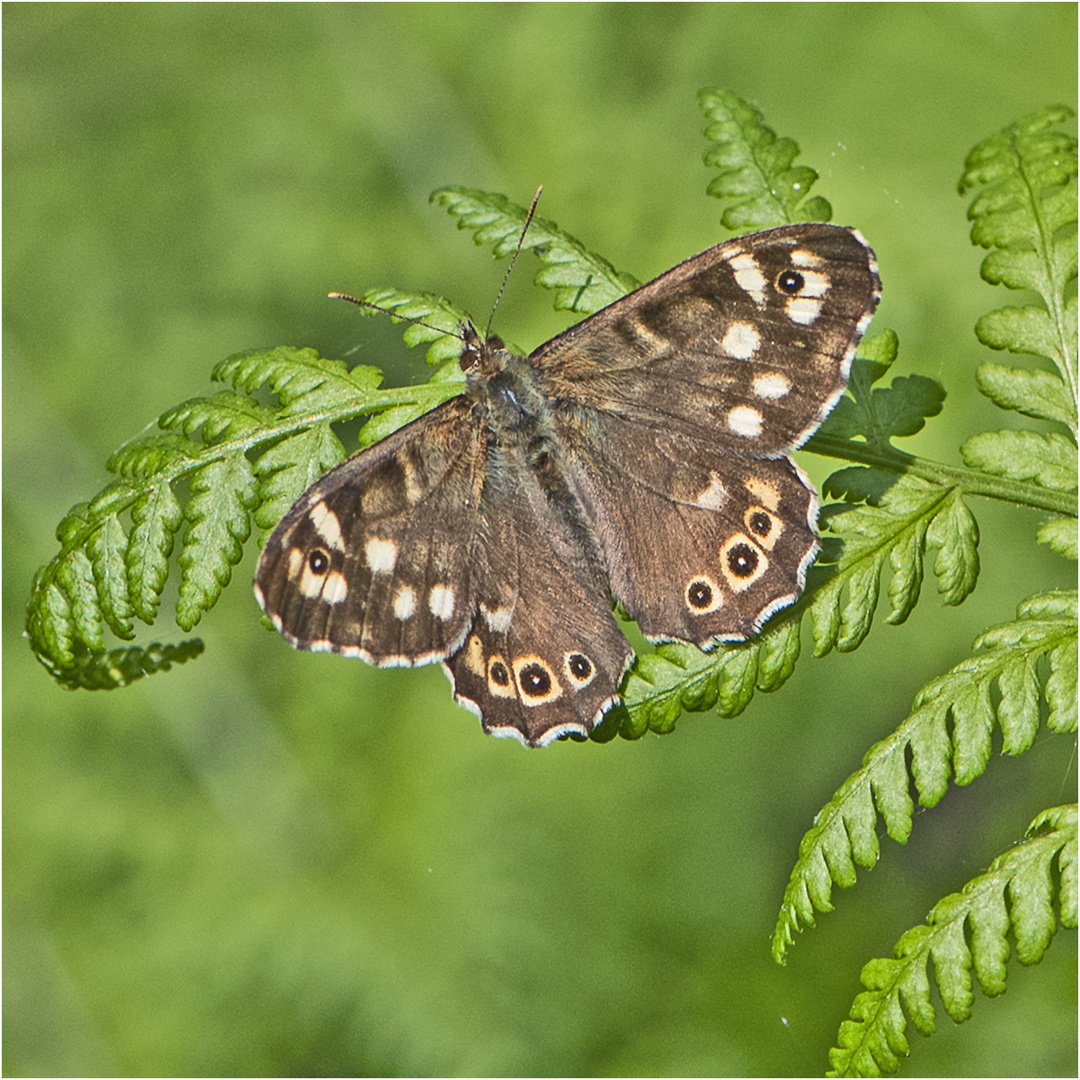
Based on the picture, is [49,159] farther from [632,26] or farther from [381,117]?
[632,26]

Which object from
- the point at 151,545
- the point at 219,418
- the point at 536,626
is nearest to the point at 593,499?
the point at 536,626

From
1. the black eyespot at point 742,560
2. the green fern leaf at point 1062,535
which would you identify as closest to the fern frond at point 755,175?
the black eyespot at point 742,560

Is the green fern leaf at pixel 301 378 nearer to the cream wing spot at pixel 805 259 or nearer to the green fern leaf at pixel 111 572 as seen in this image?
the green fern leaf at pixel 111 572

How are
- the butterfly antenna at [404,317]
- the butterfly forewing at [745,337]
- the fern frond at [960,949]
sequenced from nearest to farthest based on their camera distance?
the fern frond at [960,949] < the butterfly forewing at [745,337] < the butterfly antenna at [404,317]

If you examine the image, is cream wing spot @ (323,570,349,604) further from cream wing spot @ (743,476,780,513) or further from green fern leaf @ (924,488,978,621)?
green fern leaf @ (924,488,978,621)

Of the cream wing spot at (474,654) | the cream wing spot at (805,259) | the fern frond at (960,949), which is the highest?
the cream wing spot at (805,259)

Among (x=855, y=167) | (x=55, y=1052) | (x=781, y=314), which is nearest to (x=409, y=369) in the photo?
(x=855, y=167)

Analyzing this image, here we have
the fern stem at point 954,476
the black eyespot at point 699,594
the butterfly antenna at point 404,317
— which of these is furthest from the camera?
the butterfly antenna at point 404,317

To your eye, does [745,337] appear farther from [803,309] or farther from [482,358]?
[482,358]

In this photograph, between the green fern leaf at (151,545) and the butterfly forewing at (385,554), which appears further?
the green fern leaf at (151,545)
